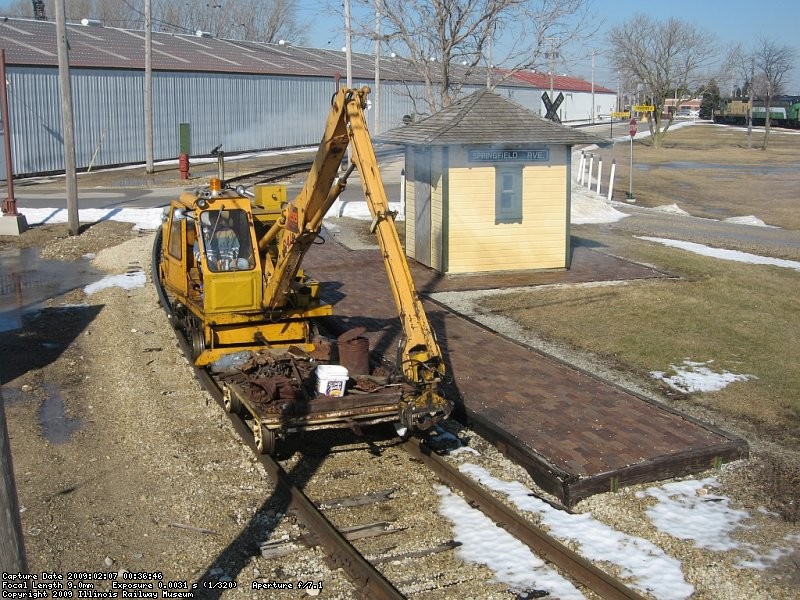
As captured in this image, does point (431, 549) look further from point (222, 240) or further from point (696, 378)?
point (696, 378)

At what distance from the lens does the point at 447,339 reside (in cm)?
1286

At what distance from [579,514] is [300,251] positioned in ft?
13.7

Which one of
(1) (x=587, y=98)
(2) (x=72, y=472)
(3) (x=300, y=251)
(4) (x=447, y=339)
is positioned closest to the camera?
(2) (x=72, y=472)

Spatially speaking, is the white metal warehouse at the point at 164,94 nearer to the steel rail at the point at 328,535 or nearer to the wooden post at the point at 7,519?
the steel rail at the point at 328,535

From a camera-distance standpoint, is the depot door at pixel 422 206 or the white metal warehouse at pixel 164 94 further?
the white metal warehouse at pixel 164 94

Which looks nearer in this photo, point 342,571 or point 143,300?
point 342,571

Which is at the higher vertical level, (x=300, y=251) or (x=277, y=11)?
(x=277, y=11)

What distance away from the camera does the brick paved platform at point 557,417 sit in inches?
328

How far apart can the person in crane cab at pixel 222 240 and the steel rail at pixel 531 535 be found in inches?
145

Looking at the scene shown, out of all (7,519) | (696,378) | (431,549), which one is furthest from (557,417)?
(7,519)

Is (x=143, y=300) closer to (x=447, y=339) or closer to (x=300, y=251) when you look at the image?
(x=447, y=339)

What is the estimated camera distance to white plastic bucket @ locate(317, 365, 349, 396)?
29.0 feet

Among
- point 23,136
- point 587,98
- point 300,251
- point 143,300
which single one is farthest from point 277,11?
point 300,251

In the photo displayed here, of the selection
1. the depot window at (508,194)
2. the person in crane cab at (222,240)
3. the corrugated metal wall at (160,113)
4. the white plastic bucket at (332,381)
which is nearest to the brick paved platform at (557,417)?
the white plastic bucket at (332,381)
